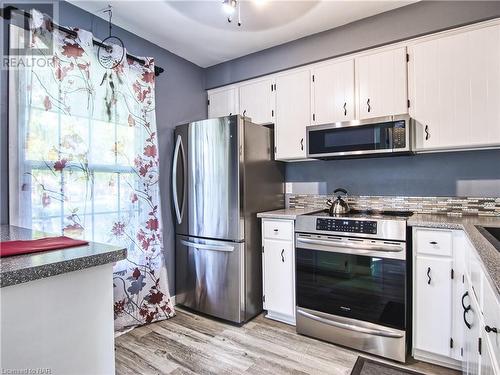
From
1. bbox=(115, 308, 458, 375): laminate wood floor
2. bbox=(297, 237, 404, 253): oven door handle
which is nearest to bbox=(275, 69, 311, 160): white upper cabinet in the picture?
bbox=(297, 237, 404, 253): oven door handle

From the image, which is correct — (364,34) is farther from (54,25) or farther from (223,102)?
(54,25)

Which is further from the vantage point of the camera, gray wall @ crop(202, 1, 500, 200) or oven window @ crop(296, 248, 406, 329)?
gray wall @ crop(202, 1, 500, 200)

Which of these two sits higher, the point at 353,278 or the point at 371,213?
the point at 371,213

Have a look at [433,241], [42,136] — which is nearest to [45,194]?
[42,136]

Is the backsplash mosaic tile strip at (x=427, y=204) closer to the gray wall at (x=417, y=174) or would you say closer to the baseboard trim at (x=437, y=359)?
the gray wall at (x=417, y=174)

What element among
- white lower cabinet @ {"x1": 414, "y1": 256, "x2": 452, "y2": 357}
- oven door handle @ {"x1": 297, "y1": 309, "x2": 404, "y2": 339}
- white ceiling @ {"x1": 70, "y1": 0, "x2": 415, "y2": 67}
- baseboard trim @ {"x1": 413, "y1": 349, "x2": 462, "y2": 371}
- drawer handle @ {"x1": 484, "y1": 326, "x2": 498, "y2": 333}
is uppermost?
white ceiling @ {"x1": 70, "y1": 0, "x2": 415, "y2": 67}

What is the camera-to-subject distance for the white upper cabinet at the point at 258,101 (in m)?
2.88

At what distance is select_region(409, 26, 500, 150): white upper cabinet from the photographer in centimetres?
196

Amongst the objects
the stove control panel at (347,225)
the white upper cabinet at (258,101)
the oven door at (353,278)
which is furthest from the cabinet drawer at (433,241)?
the white upper cabinet at (258,101)

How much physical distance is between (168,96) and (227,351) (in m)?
2.35

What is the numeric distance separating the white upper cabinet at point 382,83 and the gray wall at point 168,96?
1.71 metres

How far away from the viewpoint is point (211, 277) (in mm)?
2613

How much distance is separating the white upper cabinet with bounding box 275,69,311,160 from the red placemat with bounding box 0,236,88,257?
200cm

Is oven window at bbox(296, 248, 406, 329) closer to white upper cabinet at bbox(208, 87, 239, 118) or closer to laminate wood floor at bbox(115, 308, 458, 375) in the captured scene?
laminate wood floor at bbox(115, 308, 458, 375)
